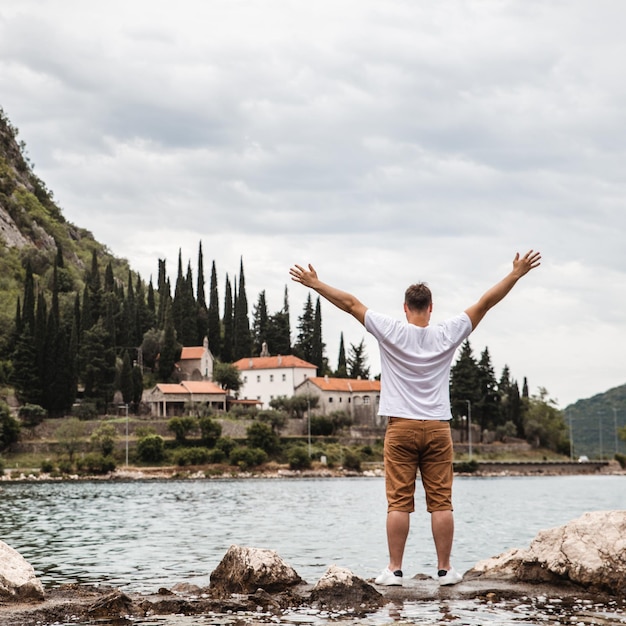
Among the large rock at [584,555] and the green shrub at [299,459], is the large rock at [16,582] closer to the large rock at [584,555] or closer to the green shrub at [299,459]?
the large rock at [584,555]

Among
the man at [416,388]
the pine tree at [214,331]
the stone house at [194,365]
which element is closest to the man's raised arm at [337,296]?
the man at [416,388]

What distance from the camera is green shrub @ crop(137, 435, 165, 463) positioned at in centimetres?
7625

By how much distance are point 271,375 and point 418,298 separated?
322ft

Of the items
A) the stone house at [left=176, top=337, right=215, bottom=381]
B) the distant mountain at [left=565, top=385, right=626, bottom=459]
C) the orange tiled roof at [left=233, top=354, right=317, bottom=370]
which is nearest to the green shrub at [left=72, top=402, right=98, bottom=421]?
the stone house at [left=176, top=337, right=215, bottom=381]

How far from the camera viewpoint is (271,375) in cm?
10525

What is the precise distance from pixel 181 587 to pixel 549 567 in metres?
3.33

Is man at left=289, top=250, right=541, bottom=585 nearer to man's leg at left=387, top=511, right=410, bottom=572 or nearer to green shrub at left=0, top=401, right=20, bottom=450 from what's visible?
man's leg at left=387, top=511, right=410, bottom=572

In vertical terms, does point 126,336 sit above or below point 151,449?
above

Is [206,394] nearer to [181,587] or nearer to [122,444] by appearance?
[122,444]

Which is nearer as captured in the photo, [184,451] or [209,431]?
[184,451]

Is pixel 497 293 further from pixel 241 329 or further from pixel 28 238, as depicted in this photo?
pixel 28 238

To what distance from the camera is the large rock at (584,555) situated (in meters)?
8.00

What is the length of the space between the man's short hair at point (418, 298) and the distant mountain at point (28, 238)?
88.9 metres

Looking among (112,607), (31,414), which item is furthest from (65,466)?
(112,607)
